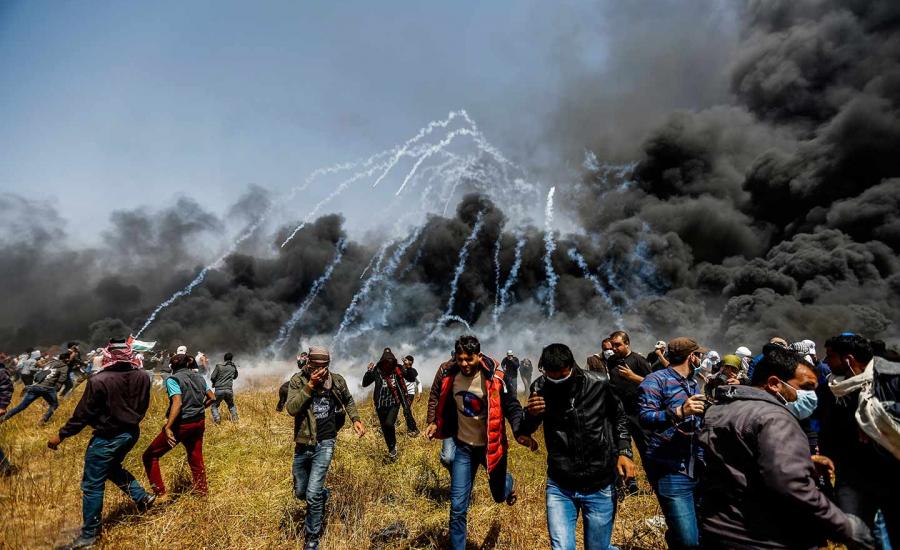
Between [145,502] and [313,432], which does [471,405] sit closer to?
[313,432]

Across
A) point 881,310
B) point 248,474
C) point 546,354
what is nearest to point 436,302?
point 881,310

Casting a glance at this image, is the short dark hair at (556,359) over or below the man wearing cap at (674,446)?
over

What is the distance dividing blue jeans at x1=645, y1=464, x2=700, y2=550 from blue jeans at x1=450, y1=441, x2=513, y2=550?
56.1 inches

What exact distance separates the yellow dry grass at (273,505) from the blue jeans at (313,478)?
1.22 feet

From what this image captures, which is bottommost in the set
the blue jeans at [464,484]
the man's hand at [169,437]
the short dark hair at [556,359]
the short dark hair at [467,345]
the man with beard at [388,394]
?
the blue jeans at [464,484]

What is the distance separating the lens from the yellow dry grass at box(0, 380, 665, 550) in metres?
4.78

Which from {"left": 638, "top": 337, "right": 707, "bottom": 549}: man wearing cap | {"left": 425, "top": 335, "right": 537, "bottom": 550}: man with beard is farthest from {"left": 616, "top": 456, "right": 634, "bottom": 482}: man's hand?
{"left": 425, "top": 335, "right": 537, "bottom": 550}: man with beard

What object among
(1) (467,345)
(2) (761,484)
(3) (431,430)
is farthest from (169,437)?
(2) (761,484)

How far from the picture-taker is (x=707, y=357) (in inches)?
420

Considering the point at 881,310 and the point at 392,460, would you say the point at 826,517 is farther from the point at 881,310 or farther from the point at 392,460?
the point at 881,310

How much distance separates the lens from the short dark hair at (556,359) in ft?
11.4

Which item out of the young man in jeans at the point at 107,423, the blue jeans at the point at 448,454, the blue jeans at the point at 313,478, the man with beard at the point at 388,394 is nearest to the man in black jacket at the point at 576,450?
the blue jeans at the point at 448,454

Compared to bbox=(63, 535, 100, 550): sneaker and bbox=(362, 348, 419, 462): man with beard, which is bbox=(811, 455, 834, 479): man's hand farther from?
bbox=(63, 535, 100, 550): sneaker

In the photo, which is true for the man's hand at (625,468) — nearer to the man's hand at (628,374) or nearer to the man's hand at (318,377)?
the man's hand at (628,374)
